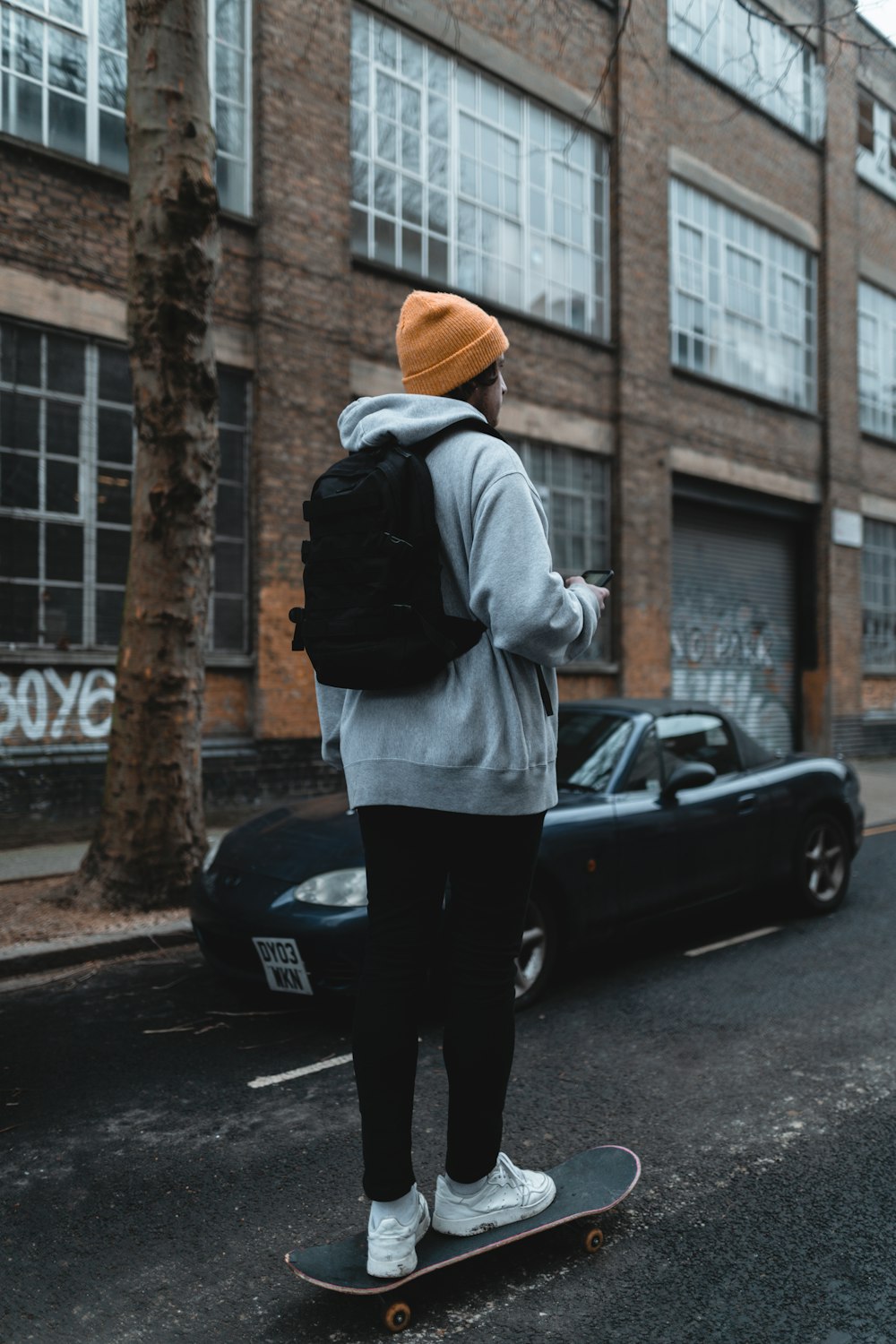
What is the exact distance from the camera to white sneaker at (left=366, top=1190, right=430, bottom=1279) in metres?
2.20

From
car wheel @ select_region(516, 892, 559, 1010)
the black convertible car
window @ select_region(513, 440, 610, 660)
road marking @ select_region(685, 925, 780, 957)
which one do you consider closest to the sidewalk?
the black convertible car

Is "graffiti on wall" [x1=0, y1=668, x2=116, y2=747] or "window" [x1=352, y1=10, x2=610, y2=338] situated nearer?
"graffiti on wall" [x1=0, y1=668, x2=116, y2=747]

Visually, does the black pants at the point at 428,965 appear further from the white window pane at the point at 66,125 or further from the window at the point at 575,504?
the window at the point at 575,504

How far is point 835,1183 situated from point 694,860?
105 inches

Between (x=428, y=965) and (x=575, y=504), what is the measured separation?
12.5m

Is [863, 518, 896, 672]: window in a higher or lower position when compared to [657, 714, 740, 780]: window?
higher

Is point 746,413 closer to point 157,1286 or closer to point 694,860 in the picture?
point 694,860

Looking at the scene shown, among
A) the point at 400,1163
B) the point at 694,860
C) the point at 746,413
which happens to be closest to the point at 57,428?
the point at 694,860

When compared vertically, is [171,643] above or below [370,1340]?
above

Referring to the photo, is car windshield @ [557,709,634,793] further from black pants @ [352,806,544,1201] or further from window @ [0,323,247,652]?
window @ [0,323,247,652]

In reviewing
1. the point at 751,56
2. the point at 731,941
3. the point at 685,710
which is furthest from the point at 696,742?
the point at 751,56

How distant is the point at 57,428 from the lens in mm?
9508

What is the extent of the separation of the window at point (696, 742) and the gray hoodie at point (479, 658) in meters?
3.58

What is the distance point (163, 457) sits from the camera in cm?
654
